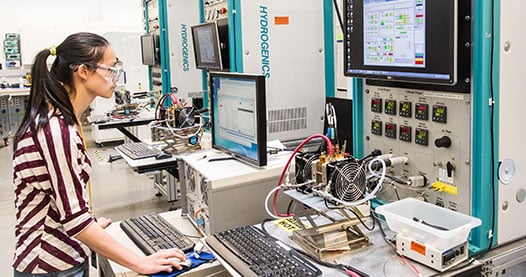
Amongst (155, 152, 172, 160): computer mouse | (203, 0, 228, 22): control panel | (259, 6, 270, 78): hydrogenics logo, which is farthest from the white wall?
(259, 6, 270, 78): hydrogenics logo

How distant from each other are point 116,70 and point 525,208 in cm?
146

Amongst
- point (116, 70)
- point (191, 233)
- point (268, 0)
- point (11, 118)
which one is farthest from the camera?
point (11, 118)

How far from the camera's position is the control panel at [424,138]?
4.92 ft

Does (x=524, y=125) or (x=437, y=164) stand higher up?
(x=524, y=125)

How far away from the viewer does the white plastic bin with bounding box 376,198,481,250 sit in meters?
1.33

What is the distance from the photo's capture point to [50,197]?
4.93 feet

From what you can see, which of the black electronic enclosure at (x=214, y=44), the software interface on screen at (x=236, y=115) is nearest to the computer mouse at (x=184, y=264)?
the software interface on screen at (x=236, y=115)

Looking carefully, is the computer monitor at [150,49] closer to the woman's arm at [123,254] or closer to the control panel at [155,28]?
the control panel at [155,28]

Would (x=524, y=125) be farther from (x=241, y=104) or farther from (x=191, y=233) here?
(x=191, y=233)

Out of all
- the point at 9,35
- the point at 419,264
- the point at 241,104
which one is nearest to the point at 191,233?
the point at 241,104

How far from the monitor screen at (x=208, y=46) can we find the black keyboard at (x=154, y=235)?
52.2 inches

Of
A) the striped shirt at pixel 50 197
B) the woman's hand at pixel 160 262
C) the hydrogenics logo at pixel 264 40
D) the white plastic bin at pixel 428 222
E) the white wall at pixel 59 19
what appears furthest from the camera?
the white wall at pixel 59 19

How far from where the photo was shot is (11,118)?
8.11m

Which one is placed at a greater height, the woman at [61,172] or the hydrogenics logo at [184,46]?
the hydrogenics logo at [184,46]
